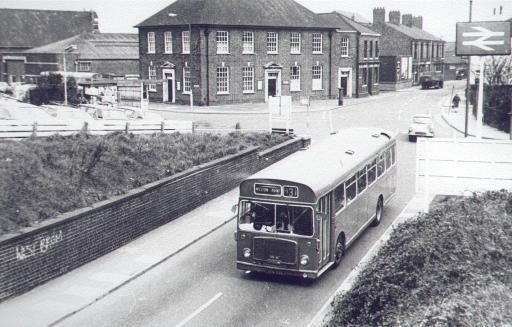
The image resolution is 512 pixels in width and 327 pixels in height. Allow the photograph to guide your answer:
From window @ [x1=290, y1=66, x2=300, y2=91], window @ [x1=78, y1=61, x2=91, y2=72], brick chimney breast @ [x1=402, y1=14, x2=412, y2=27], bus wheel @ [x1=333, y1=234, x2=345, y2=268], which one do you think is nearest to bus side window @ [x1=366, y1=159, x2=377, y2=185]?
bus wheel @ [x1=333, y1=234, x2=345, y2=268]

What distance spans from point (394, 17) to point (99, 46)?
152ft

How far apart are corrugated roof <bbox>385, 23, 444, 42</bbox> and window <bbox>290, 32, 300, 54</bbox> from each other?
3084 cm

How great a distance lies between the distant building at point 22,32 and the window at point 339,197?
6709 centimetres

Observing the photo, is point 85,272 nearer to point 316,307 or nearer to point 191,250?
point 191,250

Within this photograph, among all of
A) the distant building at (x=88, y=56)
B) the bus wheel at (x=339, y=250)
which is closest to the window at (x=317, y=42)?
the distant building at (x=88, y=56)

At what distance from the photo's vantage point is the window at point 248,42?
190ft

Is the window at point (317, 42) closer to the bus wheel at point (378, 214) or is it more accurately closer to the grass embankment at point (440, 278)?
the bus wheel at point (378, 214)

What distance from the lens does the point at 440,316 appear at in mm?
8930

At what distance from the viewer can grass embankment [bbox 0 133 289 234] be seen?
15.8 m

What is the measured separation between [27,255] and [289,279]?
6278mm

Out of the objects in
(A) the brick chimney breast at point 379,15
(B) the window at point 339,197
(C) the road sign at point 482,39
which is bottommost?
(B) the window at point 339,197

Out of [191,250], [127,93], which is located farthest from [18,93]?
[191,250]

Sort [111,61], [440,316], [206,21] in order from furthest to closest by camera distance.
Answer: [111,61]
[206,21]
[440,316]

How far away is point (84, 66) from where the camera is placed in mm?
69625
